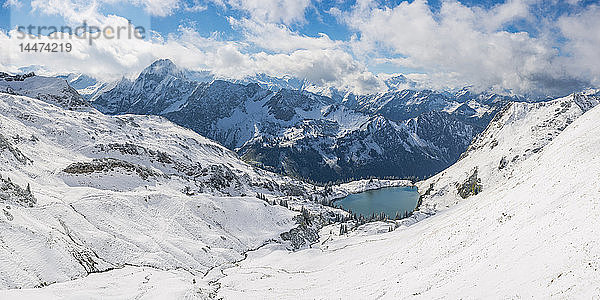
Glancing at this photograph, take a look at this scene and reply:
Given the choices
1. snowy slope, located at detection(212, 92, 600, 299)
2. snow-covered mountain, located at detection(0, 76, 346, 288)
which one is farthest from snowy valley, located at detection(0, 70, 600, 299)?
snow-covered mountain, located at detection(0, 76, 346, 288)

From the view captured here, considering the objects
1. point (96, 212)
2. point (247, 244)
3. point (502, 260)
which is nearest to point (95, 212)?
point (96, 212)

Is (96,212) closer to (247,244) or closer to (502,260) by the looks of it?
(247,244)

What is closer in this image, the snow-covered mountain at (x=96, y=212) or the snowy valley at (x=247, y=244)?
the snowy valley at (x=247, y=244)

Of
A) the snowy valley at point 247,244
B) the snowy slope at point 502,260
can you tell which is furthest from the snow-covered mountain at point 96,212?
the snowy slope at point 502,260

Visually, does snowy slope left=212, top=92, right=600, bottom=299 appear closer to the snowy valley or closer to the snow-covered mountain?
the snowy valley

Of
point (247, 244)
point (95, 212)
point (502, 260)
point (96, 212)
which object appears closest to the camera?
point (502, 260)

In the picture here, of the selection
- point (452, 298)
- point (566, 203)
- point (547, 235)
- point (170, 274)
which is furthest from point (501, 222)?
point (170, 274)

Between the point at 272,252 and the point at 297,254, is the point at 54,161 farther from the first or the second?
the point at 297,254

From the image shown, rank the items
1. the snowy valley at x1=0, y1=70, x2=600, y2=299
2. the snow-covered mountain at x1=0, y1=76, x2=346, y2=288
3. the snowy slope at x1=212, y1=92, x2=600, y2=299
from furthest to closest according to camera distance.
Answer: the snow-covered mountain at x1=0, y1=76, x2=346, y2=288, the snowy valley at x1=0, y1=70, x2=600, y2=299, the snowy slope at x1=212, y1=92, x2=600, y2=299

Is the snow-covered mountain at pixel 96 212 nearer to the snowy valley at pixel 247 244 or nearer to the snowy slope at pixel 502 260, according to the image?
the snowy valley at pixel 247 244

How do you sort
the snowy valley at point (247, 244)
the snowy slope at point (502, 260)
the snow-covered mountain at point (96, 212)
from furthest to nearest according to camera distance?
the snow-covered mountain at point (96, 212), the snowy valley at point (247, 244), the snowy slope at point (502, 260)

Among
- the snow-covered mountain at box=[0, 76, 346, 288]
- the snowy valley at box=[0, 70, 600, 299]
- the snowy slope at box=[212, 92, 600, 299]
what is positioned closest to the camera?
the snowy slope at box=[212, 92, 600, 299]
